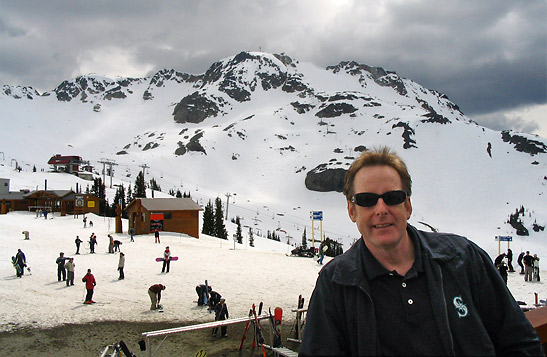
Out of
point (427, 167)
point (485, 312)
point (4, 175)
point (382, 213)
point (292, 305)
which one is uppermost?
point (427, 167)

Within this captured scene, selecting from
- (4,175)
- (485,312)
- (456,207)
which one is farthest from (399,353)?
(456,207)

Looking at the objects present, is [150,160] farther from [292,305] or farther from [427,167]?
[292,305]

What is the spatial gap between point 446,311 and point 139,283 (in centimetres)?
2105

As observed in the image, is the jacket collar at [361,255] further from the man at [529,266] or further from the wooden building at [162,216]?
the wooden building at [162,216]

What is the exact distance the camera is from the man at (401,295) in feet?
7.00

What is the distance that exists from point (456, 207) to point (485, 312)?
459ft

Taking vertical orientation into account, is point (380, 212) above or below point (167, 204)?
below

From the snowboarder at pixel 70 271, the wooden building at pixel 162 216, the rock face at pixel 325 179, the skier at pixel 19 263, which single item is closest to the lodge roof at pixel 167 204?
the wooden building at pixel 162 216

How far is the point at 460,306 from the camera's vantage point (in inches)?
87.6

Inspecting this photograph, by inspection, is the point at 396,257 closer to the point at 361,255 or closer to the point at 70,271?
the point at 361,255

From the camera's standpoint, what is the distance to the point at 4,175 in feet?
305

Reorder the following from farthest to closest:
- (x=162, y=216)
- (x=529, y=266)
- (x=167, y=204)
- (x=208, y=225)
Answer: (x=208, y=225), (x=167, y=204), (x=162, y=216), (x=529, y=266)

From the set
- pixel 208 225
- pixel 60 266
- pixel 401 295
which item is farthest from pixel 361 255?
pixel 208 225

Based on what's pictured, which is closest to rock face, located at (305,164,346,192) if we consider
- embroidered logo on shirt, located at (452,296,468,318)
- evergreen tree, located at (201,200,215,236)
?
evergreen tree, located at (201,200,215,236)
